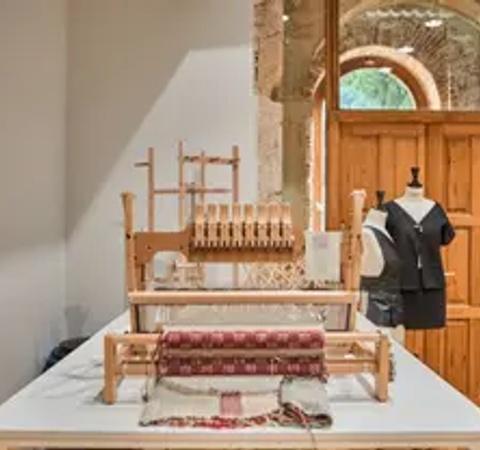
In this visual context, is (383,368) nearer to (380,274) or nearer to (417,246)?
(380,274)

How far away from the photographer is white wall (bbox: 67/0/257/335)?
185 inches

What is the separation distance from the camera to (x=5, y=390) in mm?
3605

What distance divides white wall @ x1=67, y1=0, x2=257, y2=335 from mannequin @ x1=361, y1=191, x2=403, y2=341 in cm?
114

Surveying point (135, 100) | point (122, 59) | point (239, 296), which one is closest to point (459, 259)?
point (135, 100)

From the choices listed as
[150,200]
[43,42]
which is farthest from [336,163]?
[43,42]

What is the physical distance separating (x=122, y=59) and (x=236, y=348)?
3.35m

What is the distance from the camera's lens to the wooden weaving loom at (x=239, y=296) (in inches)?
70.5

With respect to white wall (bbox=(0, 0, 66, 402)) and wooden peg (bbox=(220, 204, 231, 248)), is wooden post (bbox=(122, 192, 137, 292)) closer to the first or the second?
wooden peg (bbox=(220, 204, 231, 248))

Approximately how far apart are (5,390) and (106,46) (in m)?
2.31

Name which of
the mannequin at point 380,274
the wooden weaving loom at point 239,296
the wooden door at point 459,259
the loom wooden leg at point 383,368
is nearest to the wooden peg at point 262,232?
the wooden weaving loom at point 239,296

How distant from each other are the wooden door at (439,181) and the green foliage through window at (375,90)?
0.13 meters

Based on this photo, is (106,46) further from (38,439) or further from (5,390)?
(38,439)

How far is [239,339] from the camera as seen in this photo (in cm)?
176

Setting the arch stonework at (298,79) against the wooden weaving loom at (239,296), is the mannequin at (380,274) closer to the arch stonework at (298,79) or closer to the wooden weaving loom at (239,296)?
the arch stonework at (298,79)
